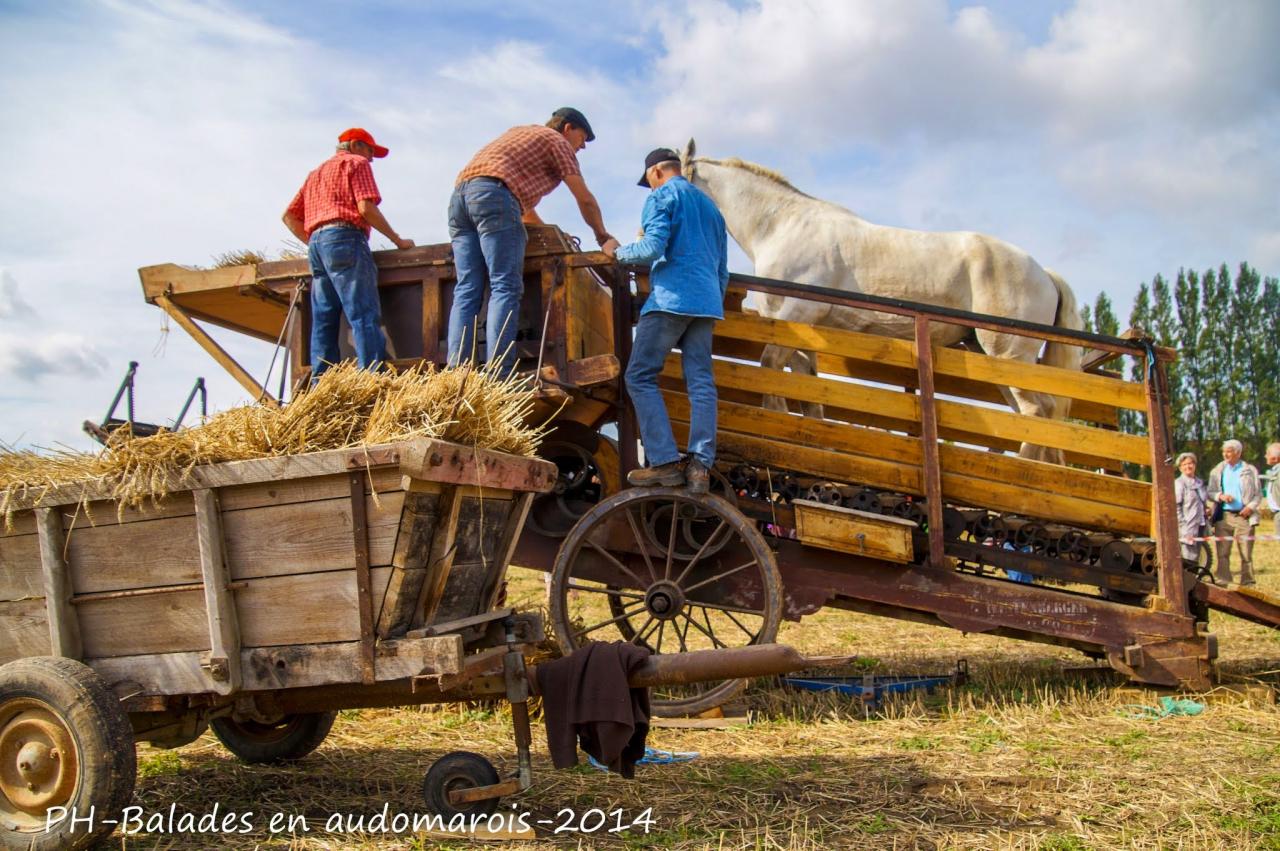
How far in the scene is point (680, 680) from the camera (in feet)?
11.2

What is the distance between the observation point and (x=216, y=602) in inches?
136

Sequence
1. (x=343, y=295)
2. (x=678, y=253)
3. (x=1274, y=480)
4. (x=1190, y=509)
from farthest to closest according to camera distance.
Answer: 1. (x=1274, y=480)
2. (x=1190, y=509)
3. (x=343, y=295)
4. (x=678, y=253)

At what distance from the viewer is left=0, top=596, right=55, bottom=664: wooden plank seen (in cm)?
372

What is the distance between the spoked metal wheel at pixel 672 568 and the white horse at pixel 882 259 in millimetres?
2681

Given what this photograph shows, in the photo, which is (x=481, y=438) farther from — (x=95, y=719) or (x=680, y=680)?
(x=95, y=719)

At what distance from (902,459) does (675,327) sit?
5.19 feet

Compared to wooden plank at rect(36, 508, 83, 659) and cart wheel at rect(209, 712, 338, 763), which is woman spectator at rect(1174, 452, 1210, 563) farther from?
wooden plank at rect(36, 508, 83, 659)

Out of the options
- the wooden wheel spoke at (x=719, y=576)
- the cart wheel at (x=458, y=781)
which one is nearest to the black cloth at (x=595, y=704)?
the cart wheel at (x=458, y=781)

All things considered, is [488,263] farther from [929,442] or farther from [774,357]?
[929,442]

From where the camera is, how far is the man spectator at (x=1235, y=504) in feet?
38.5

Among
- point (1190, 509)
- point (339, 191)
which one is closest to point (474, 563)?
point (339, 191)

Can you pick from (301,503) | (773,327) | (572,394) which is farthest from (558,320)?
(301,503)

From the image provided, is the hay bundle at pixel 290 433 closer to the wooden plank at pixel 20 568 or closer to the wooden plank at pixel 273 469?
the wooden plank at pixel 273 469

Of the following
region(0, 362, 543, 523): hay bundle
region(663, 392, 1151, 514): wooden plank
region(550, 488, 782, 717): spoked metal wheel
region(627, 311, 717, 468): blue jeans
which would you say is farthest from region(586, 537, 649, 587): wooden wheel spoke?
region(0, 362, 543, 523): hay bundle
